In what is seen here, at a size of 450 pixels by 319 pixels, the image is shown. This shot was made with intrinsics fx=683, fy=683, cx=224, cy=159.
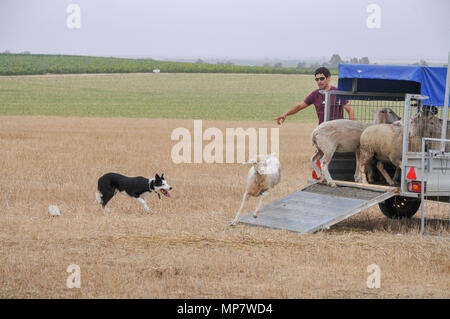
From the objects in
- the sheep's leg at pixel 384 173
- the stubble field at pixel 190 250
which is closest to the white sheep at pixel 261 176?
the stubble field at pixel 190 250

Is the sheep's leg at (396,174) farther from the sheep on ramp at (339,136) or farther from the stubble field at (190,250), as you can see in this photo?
the stubble field at (190,250)

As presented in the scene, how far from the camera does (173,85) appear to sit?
210 ft

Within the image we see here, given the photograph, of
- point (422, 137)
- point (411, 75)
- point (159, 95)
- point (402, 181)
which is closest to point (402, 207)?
point (402, 181)

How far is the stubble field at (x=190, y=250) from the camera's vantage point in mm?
7059

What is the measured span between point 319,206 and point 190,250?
247 centimetres

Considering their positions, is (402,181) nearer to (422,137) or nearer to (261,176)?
(422,137)

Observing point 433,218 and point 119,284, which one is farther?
point 433,218

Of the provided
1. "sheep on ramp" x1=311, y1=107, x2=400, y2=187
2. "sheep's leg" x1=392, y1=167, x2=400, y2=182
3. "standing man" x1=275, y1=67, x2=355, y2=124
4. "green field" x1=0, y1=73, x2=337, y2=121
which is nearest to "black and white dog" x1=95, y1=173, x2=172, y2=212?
"standing man" x1=275, y1=67, x2=355, y2=124

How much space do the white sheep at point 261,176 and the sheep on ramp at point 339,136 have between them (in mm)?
954

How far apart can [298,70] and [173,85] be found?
20359mm

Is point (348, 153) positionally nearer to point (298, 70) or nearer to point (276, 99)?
point (276, 99)

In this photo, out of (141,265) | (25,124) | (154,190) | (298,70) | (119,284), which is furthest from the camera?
(298,70)

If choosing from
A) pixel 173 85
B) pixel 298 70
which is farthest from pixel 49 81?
pixel 298 70

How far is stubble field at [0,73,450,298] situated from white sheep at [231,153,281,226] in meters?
0.54
